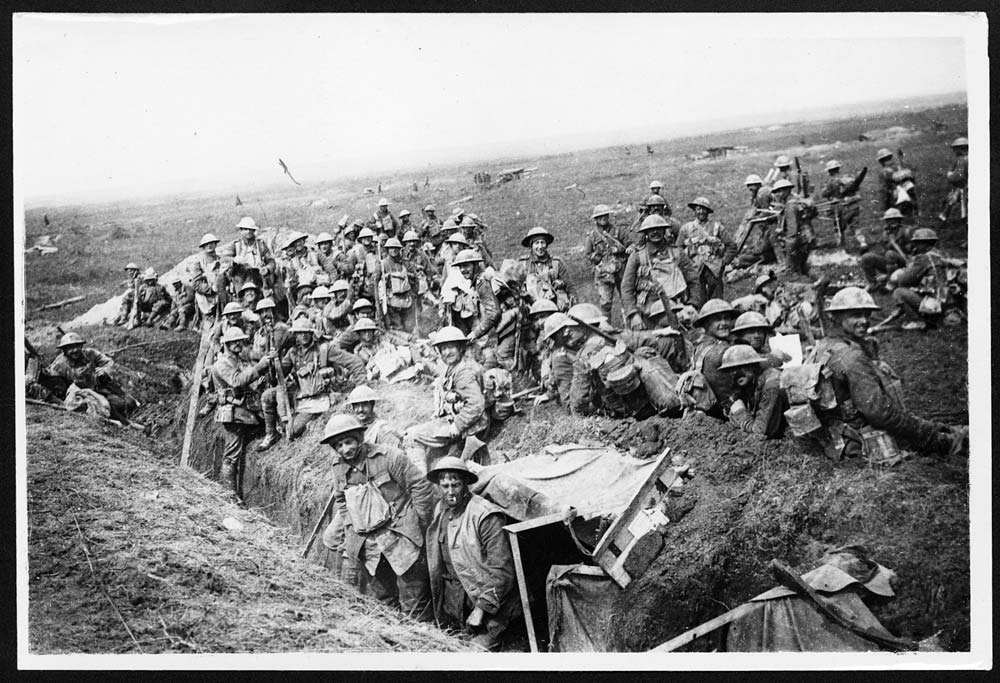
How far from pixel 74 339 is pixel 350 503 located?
3.99 m

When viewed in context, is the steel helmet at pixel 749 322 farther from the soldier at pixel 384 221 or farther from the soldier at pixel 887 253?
the soldier at pixel 384 221

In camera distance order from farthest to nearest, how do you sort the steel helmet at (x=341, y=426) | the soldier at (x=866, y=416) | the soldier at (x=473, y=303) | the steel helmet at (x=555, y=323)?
the soldier at (x=473, y=303)
the steel helmet at (x=555, y=323)
the steel helmet at (x=341, y=426)
the soldier at (x=866, y=416)

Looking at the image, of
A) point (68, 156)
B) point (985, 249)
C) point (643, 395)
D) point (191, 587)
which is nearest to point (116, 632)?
point (191, 587)

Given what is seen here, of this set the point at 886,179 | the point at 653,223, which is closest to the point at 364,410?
the point at 653,223

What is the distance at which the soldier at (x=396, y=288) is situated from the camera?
13.1 metres

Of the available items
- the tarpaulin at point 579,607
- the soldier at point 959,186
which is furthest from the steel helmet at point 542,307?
the soldier at point 959,186

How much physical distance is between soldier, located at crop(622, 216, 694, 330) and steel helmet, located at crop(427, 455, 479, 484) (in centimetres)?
254

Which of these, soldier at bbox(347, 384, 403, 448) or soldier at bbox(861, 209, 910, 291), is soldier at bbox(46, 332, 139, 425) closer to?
soldier at bbox(347, 384, 403, 448)

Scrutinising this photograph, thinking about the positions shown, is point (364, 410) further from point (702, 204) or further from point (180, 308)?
point (702, 204)

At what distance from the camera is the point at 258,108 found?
1312cm

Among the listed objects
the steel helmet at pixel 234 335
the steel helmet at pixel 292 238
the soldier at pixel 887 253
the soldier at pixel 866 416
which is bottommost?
the soldier at pixel 866 416

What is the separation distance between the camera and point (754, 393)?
38.4 ft

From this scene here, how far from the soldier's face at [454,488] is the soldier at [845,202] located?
16.8 feet

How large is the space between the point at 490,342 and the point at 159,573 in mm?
4571
